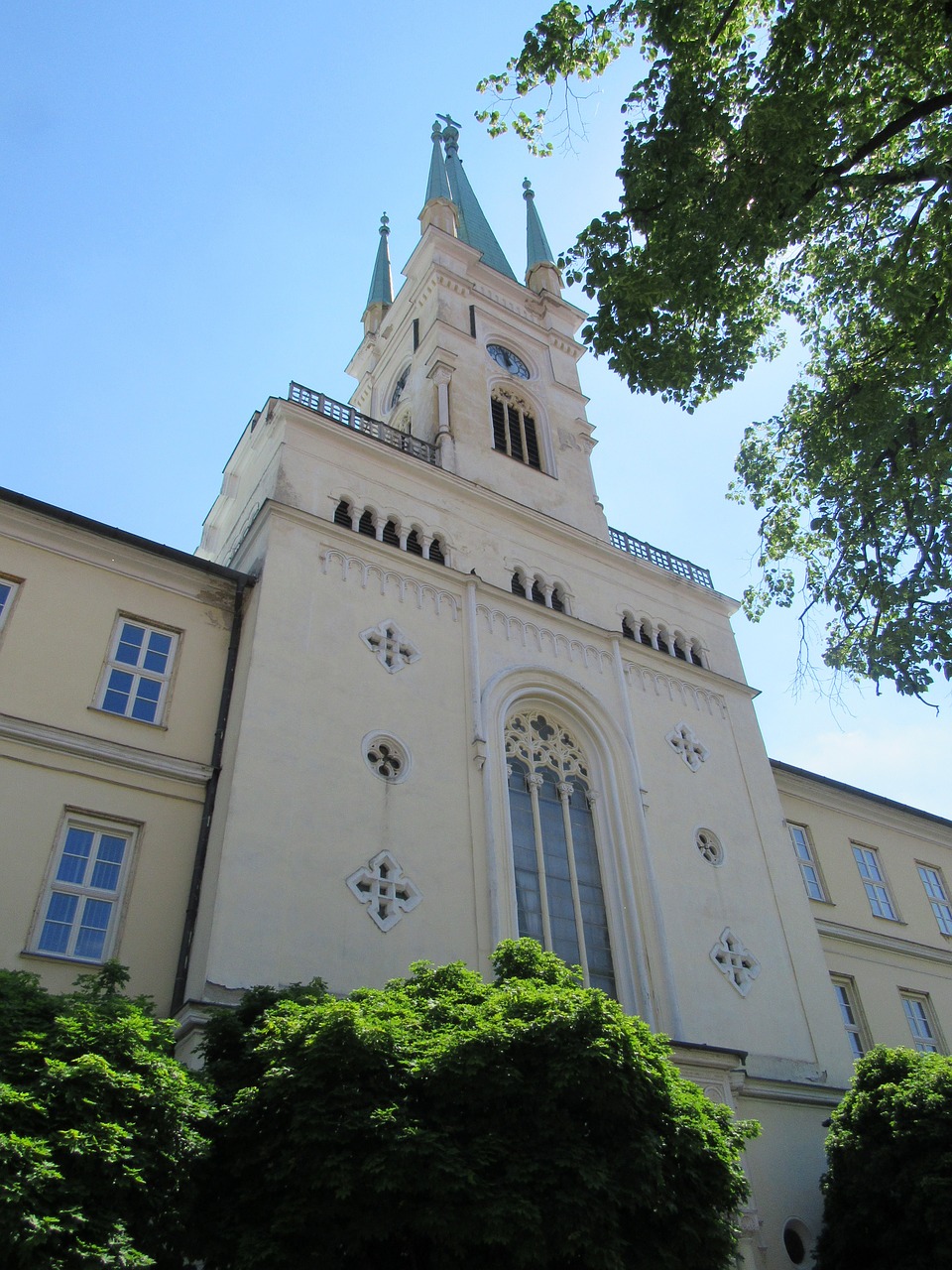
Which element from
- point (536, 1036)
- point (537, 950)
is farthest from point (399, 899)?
point (536, 1036)

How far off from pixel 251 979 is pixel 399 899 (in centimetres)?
285

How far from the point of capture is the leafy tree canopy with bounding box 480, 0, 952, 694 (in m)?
12.7

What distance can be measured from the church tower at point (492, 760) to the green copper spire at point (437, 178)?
35.1 feet

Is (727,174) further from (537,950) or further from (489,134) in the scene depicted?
(537,950)

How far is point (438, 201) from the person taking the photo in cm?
3203

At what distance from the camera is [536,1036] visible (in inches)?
403

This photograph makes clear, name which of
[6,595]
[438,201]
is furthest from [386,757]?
[438,201]

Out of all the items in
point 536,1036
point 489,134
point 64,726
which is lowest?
point 536,1036

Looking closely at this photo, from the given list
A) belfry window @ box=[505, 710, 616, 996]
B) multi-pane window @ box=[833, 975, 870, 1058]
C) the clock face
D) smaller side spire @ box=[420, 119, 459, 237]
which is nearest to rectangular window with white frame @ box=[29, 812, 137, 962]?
belfry window @ box=[505, 710, 616, 996]

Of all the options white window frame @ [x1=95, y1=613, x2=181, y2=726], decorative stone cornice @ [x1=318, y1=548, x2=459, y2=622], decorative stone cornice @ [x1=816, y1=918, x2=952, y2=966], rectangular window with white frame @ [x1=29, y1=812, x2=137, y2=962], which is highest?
decorative stone cornice @ [x1=318, y1=548, x2=459, y2=622]

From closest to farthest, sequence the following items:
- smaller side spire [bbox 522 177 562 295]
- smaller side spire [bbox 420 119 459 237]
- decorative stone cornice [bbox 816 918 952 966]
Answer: decorative stone cornice [bbox 816 918 952 966] → smaller side spire [bbox 420 119 459 237] → smaller side spire [bbox 522 177 562 295]

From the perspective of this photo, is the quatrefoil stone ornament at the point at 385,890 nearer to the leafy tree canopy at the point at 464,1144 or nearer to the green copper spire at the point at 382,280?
the leafy tree canopy at the point at 464,1144

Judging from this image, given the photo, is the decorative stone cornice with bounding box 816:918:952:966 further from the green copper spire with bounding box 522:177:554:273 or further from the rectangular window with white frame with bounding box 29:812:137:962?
the green copper spire with bounding box 522:177:554:273

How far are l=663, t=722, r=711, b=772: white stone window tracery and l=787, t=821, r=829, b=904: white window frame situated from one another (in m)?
2.93
